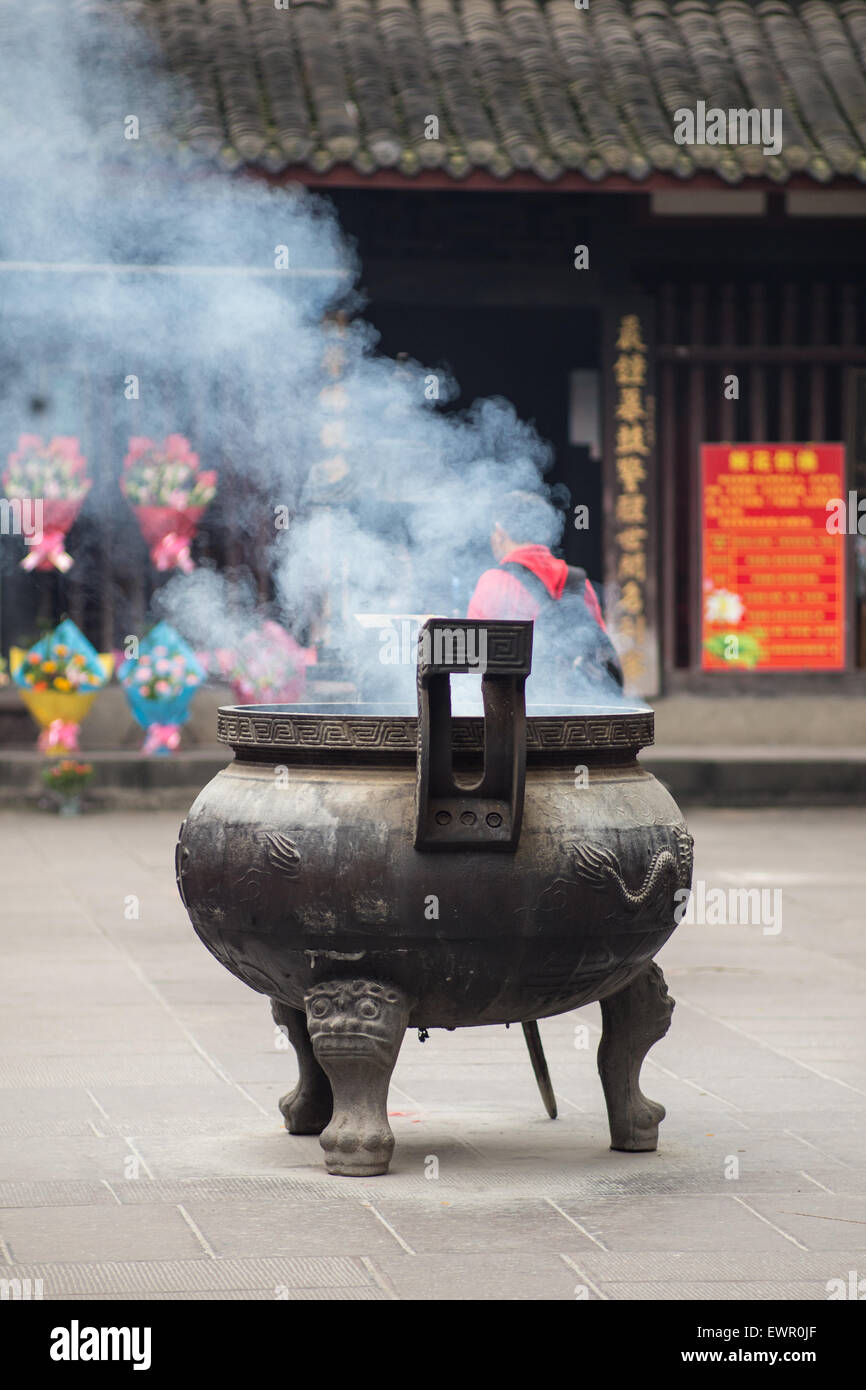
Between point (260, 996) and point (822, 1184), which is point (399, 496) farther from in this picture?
A: point (822, 1184)

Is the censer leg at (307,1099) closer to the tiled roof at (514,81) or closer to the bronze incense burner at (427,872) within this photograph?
the bronze incense burner at (427,872)

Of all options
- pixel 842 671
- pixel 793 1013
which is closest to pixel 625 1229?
pixel 793 1013

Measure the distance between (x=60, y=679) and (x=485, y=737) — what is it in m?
7.75

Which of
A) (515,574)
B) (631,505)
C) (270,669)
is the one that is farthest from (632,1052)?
(631,505)

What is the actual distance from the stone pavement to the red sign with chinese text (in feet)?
17.4

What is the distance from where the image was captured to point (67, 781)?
38.7 ft

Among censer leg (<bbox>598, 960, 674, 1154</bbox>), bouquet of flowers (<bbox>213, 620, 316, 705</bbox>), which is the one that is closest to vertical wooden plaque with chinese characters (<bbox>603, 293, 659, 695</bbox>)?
bouquet of flowers (<bbox>213, 620, 316, 705</bbox>)

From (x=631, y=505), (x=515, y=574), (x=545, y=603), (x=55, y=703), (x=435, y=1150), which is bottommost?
(x=435, y=1150)

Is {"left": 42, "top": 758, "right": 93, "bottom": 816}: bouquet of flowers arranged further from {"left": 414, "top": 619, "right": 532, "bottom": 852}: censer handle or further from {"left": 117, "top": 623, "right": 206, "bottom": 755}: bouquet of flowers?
{"left": 414, "top": 619, "right": 532, "bottom": 852}: censer handle

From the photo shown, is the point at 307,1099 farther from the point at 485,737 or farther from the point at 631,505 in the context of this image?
the point at 631,505

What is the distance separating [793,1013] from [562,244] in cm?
724

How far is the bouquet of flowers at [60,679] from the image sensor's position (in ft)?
39.0

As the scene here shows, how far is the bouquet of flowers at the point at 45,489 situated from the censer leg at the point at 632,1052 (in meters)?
7.75

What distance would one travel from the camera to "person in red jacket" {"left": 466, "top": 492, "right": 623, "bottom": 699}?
24.4 feet
